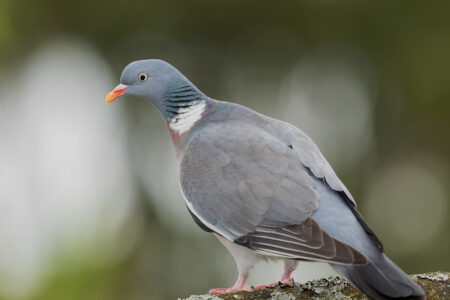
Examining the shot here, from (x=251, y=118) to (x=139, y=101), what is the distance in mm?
3852

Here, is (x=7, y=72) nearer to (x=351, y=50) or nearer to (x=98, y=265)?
(x=98, y=265)

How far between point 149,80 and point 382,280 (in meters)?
1.79

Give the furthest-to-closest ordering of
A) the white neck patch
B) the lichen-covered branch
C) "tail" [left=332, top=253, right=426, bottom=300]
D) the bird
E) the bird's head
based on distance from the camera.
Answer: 1. the bird's head
2. the white neck patch
3. the lichen-covered branch
4. the bird
5. "tail" [left=332, top=253, right=426, bottom=300]

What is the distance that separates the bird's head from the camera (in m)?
3.84

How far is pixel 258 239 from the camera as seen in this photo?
10.1 ft

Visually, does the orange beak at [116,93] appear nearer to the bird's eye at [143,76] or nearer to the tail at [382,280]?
the bird's eye at [143,76]

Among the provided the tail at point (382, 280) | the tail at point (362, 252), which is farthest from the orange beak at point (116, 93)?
the tail at point (382, 280)

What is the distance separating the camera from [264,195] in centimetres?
318

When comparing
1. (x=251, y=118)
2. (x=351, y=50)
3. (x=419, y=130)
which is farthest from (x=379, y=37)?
(x=251, y=118)

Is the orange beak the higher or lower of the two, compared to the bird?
higher

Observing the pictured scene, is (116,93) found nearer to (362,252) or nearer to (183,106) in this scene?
(183,106)

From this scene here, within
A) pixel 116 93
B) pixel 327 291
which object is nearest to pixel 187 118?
pixel 116 93

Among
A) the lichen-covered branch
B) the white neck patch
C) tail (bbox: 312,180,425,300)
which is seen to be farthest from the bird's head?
the lichen-covered branch

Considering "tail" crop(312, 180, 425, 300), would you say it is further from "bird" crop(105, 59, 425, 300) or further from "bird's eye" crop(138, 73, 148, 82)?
"bird's eye" crop(138, 73, 148, 82)
